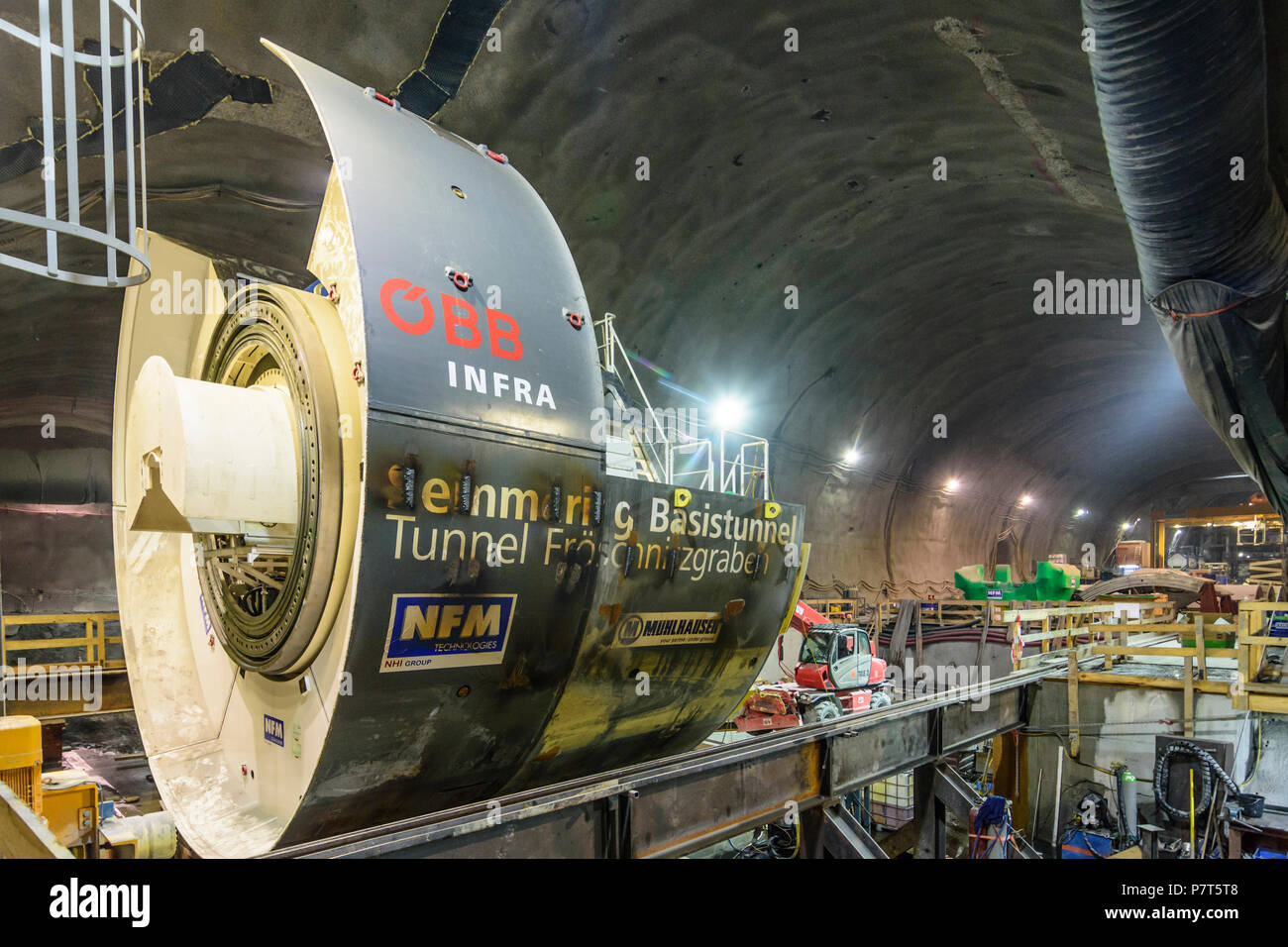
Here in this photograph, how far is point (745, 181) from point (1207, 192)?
230 inches

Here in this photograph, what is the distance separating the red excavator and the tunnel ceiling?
13.3ft

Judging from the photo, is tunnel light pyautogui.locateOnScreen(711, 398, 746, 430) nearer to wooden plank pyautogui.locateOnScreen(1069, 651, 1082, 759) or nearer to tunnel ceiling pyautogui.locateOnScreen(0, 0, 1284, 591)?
tunnel ceiling pyautogui.locateOnScreen(0, 0, 1284, 591)

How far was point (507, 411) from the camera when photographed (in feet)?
11.2

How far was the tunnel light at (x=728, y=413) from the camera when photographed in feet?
43.3

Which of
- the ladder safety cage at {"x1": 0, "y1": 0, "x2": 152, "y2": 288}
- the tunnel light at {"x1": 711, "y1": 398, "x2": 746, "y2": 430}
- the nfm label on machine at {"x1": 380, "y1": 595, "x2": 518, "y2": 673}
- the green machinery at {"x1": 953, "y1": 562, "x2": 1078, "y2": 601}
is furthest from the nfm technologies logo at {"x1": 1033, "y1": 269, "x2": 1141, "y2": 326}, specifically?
the ladder safety cage at {"x1": 0, "y1": 0, "x2": 152, "y2": 288}

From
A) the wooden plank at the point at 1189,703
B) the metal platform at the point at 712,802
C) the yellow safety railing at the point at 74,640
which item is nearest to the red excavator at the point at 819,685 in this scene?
the wooden plank at the point at 1189,703

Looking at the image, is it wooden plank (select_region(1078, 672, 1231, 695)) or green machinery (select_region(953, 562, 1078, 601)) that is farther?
green machinery (select_region(953, 562, 1078, 601))

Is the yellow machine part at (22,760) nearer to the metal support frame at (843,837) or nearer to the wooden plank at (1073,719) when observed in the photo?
the metal support frame at (843,837)

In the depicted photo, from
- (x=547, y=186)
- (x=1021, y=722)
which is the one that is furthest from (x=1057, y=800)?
(x=547, y=186)

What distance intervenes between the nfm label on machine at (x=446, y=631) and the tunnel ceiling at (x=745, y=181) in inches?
218

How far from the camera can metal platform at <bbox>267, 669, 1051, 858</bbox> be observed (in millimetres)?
2945

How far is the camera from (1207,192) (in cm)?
539
